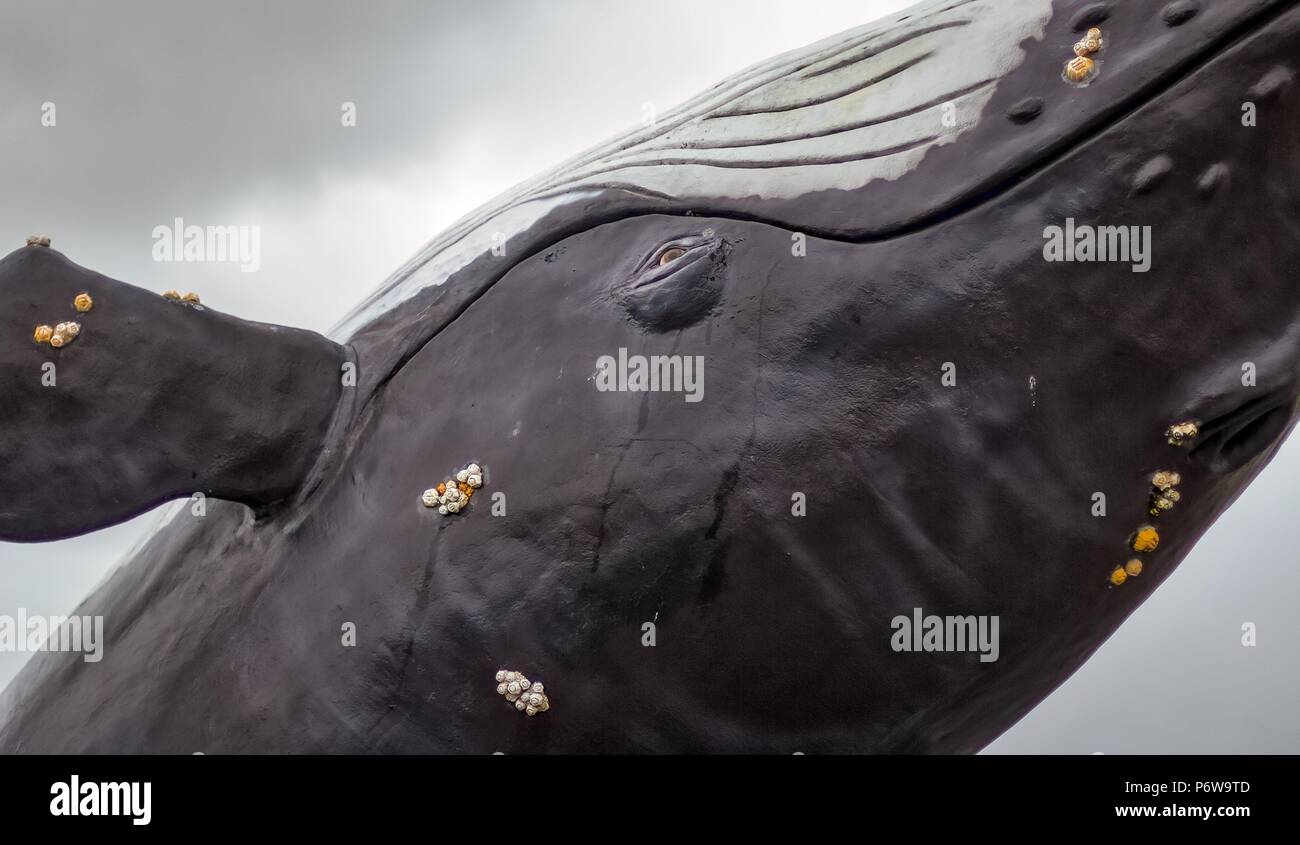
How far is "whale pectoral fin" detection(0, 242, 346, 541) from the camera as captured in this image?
4.41 m

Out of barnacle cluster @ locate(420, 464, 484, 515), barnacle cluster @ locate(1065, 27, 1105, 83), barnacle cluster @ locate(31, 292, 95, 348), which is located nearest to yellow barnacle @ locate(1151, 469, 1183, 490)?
barnacle cluster @ locate(1065, 27, 1105, 83)

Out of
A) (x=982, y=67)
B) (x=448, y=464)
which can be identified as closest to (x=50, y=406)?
(x=448, y=464)

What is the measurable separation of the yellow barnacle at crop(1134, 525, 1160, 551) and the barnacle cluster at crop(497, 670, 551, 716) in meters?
1.91

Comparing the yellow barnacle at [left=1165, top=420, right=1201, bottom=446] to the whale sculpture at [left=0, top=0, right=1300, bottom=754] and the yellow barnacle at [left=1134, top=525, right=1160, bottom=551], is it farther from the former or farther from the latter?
the yellow barnacle at [left=1134, top=525, right=1160, bottom=551]

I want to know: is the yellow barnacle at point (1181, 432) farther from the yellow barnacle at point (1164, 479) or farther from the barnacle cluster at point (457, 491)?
the barnacle cluster at point (457, 491)

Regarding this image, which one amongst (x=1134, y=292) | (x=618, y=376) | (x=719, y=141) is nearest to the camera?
(x=1134, y=292)

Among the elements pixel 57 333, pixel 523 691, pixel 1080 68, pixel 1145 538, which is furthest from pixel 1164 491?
pixel 57 333

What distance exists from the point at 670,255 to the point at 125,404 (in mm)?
1859

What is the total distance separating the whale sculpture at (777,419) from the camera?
13.4 feet

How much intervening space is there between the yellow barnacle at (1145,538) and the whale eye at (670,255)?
169 cm

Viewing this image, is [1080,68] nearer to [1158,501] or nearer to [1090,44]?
[1090,44]
